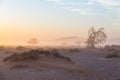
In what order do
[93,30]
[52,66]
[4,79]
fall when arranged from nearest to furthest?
[4,79] → [52,66] → [93,30]

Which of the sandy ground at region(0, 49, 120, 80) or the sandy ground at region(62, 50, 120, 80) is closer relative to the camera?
the sandy ground at region(0, 49, 120, 80)

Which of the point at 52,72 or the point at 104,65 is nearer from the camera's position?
the point at 52,72

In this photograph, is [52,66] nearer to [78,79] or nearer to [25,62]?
[25,62]

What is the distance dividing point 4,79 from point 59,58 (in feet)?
47.2

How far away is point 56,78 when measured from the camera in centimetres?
2011

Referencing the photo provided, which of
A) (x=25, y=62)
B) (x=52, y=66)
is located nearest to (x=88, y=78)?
(x=52, y=66)

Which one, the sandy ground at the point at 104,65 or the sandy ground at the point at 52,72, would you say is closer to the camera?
the sandy ground at the point at 52,72

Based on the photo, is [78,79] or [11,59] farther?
[11,59]

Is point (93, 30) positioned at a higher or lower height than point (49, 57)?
higher

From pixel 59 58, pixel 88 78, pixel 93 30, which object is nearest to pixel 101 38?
pixel 93 30

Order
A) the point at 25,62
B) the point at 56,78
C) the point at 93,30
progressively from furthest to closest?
the point at 93,30
the point at 25,62
the point at 56,78

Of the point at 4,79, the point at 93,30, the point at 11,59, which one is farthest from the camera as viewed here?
the point at 93,30

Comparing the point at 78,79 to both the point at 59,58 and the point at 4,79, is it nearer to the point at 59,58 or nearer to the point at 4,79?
the point at 4,79

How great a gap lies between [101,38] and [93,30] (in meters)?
4.12
